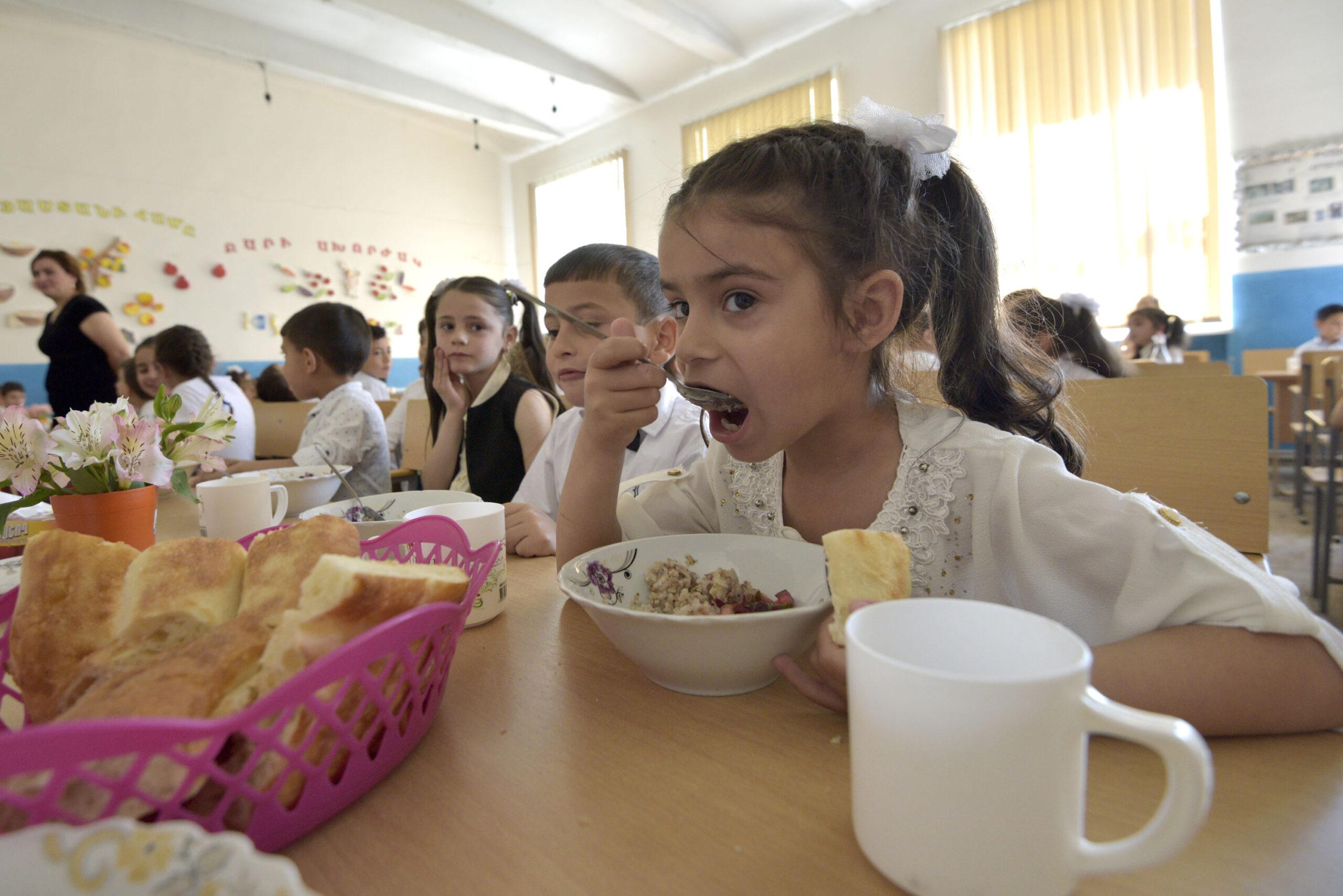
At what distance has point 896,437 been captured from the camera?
2.68 ft

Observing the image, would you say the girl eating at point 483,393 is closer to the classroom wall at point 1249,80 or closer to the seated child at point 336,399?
the seated child at point 336,399

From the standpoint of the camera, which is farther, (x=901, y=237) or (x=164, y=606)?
(x=901, y=237)

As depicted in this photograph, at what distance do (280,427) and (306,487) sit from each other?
1.75 metres

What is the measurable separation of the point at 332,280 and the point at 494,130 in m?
2.23

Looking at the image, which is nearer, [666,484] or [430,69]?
[666,484]

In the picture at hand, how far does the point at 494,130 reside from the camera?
22.2 ft

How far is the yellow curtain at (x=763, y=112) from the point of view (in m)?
4.94

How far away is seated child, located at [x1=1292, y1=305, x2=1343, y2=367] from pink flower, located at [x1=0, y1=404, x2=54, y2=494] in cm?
497

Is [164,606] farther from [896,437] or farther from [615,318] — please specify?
[615,318]

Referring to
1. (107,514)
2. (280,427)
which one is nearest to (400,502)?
(107,514)

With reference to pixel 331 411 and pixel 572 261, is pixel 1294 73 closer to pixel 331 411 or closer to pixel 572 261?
pixel 572 261

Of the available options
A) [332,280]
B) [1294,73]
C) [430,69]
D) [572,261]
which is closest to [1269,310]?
[1294,73]

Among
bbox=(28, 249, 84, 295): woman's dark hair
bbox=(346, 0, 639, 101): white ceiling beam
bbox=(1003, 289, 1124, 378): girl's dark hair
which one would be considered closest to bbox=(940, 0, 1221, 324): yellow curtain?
bbox=(1003, 289, 1124, 378): girl's dark hair

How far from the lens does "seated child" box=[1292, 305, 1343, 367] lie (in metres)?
3.80
